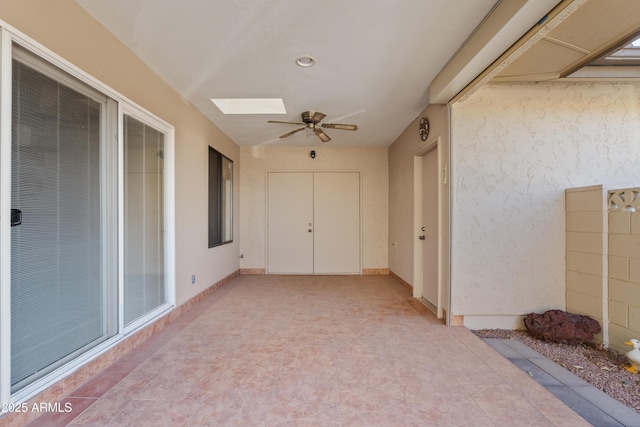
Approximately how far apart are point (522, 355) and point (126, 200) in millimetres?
3661

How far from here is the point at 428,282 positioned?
161 inches

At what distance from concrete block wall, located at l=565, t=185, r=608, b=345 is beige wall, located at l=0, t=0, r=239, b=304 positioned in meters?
4.19

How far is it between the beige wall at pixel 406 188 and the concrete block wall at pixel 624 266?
1420 mm

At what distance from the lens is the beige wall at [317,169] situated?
604 cm

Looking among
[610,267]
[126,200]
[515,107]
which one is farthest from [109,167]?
[610,267]

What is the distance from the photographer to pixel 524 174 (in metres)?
3.18

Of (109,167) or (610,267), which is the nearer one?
(109,167)

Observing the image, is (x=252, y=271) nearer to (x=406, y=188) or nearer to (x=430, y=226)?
(x=406, y=188)

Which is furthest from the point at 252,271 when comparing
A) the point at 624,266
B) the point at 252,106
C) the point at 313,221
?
the point at 624,266

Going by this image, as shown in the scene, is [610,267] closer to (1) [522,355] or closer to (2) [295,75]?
(1) [522,355]

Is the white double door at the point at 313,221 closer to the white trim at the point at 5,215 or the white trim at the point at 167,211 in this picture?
the white trim at the point at 167,211

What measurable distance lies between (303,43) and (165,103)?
1642 mm

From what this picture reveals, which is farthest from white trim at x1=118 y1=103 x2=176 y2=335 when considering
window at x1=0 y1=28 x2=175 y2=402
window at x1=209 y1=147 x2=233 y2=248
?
window at x1=209 y1=147 x2=233 y2=248

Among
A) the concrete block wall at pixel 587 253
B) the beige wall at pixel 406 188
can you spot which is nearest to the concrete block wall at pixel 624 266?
the concrete block wall at pixel 587 253
